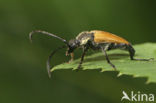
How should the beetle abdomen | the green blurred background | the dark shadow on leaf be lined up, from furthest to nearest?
the green blurred background, the dark shadow on leaf, the beetle abdomen

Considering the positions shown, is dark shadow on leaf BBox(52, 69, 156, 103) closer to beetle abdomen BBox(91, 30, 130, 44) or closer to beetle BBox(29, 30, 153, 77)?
beetle BBox(29, 30, 153, 77)

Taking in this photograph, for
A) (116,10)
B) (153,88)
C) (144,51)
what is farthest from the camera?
(116,10)

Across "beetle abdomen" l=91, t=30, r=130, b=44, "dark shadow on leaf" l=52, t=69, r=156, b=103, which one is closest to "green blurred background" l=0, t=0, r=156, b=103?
"dark shadow on leaf" l=52, t=69, r=156, b=103

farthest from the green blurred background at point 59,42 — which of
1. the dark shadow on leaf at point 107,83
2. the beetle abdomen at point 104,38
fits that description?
the beetle abdomen at point 104,38

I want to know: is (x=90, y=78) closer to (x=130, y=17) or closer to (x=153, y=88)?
(x=153, y=88)

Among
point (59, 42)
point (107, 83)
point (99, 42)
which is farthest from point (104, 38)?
point (59, 42)

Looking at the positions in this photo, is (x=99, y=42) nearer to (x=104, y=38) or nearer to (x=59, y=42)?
(x=104, y=38)

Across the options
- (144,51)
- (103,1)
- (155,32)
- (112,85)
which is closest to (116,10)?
(103,1)

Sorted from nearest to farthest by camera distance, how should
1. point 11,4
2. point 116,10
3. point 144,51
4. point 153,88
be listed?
point 153,88 → point 144,51 → point 11,4 → point 116,10

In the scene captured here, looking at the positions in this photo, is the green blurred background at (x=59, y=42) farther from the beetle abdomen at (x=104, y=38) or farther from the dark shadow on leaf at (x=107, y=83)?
the beetle abdomen at (x=104, y=38)
